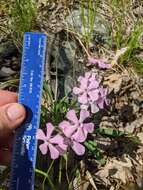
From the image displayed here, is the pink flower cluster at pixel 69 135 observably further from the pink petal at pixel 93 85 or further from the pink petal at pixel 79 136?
the pink petal at pixel 93 85

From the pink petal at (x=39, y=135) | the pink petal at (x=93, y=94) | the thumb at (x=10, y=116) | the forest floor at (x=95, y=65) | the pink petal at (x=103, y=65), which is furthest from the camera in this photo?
the pink petal at (x=103, y=65)

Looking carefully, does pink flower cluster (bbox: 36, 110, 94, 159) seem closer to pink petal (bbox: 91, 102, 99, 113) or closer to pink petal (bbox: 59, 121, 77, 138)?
pink petal (bbox: 59, 121, 77, 138)

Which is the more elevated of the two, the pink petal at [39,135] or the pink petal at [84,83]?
the pink petal at [84,83]

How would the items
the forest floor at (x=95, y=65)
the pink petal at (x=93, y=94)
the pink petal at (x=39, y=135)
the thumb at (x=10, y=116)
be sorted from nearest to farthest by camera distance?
the thumb at (x=10, y=116) → the pink petal at (x=39, y=135) → the pink petal at (x=93, y=94) → the forest floor at (x=95, y=65)

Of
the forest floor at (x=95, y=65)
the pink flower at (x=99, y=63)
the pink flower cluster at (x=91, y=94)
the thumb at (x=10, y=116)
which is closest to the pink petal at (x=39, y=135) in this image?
the thumb at (x=10, y=116)

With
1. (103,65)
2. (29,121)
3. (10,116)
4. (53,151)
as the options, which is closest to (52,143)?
(53,151)

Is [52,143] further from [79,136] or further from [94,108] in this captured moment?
[94,108]

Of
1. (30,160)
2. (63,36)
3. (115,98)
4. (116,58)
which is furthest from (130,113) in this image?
(30,160)
